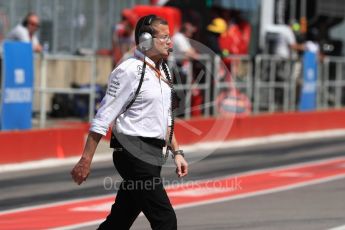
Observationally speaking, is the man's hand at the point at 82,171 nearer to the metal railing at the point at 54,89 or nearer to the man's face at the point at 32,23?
the metal railing at the point at 54,89

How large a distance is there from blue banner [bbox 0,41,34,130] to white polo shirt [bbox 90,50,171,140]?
334 inches

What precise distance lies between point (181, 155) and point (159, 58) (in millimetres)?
706

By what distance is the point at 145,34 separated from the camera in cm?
695

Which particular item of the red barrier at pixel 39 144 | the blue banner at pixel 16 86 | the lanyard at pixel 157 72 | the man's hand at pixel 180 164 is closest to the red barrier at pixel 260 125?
the red barrier at pixel 39 144

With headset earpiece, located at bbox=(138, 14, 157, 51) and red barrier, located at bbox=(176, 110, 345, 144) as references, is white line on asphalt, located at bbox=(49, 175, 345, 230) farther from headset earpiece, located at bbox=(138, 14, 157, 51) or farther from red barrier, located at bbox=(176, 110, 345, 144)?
headset earpiece, located at bbox=(138, 14, 157, 51)

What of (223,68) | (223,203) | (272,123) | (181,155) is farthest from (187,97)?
(181,155)

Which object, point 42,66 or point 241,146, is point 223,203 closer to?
point 42,66

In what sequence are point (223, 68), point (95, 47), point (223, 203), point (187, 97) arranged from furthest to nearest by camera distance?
point (95, 47)
point (223, 68)
point (187, 97)
point (223, 203)

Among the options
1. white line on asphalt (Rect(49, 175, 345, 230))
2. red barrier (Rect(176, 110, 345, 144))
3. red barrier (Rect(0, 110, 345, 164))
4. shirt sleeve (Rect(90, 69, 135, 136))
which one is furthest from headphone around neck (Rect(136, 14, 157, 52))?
red barrier (Rect(176, 110, 345, 144))

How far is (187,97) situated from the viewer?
18594mm

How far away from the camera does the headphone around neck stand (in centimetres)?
692

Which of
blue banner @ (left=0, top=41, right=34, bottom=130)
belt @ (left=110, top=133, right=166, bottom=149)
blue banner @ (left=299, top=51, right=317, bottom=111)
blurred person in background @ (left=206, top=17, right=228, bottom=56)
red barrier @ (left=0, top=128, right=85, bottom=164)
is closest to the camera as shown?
belt @ (left=110, top=133, right=166, bottom=149)

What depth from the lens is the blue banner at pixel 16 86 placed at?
15.2 meters

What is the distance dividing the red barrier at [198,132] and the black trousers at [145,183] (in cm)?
647
